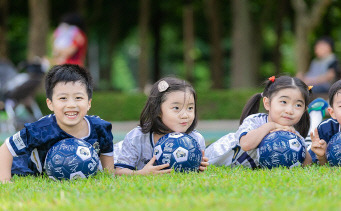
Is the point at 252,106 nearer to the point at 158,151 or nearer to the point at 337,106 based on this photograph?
the point at 337,106

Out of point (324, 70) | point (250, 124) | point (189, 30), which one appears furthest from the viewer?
point (189, 30)

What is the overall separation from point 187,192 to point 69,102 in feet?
6.24

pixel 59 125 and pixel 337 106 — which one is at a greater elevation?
pixel 337 106

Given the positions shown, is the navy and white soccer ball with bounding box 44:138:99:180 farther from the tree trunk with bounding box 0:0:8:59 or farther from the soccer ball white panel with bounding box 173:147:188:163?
the tree trunk with bounding box 0:0:8:59

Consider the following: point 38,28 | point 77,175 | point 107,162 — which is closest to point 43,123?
point 77,175

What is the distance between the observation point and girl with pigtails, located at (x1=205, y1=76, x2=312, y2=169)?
6.20m

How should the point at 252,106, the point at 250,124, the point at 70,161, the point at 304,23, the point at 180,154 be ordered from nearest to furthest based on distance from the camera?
the point at 70,161 < the point at 180,154 < the point at 250,124 < the point at 252,106 < the point at 304,23

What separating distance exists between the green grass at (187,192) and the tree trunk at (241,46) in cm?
1494

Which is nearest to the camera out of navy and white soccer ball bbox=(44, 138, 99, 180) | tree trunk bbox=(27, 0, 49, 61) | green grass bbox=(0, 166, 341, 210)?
green grass bbox=(0, 166, 341, 210)

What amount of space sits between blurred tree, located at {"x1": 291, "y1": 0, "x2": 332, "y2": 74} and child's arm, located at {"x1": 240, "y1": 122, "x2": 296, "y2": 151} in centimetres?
1177

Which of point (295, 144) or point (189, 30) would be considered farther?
point (189, 30)

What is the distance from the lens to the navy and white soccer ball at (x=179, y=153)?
5754mm

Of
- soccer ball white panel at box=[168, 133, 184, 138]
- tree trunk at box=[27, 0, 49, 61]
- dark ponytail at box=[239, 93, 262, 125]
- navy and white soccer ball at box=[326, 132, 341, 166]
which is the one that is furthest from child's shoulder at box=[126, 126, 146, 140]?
tree trunk at box=[27, 0, 49, 61]

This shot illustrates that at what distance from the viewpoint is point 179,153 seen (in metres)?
5.75
